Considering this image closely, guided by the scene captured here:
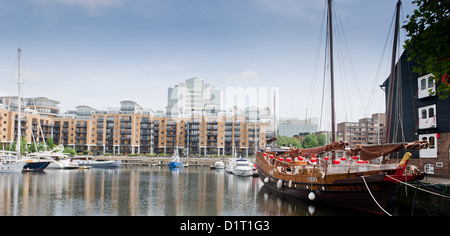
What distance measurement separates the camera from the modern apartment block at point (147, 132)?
114812mm

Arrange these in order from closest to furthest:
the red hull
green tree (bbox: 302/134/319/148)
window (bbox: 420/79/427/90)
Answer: the red hull < window (bbox: 420/79/427/90) < green tree (bbox: 302/134/319/148)

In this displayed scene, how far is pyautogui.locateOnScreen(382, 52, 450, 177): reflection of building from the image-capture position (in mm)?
30027

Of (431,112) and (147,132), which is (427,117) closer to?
(431,112)

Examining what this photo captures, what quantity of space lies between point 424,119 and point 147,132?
321 feet

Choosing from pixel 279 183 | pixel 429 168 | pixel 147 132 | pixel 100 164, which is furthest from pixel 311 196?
pixel 147 132

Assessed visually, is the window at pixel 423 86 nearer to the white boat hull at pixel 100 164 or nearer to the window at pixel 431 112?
the window at pixel 431 112

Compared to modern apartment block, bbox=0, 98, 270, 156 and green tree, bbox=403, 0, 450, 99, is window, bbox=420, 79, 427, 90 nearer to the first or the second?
green tree, bbox=403, 0, 450, 99

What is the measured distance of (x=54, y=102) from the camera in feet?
414

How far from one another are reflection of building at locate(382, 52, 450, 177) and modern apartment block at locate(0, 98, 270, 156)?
3034 inches

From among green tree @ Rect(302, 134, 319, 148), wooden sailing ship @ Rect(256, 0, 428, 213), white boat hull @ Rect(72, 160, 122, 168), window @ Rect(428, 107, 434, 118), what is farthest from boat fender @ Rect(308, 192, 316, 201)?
green tree @ Rect(302, 134, 319, 148)

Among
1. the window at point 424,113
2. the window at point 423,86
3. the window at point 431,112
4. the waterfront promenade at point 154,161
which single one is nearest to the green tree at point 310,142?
the waterfront promenade at point 154,161

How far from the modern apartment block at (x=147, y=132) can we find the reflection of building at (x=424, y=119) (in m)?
77.1

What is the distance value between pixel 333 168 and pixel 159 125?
102200mm
